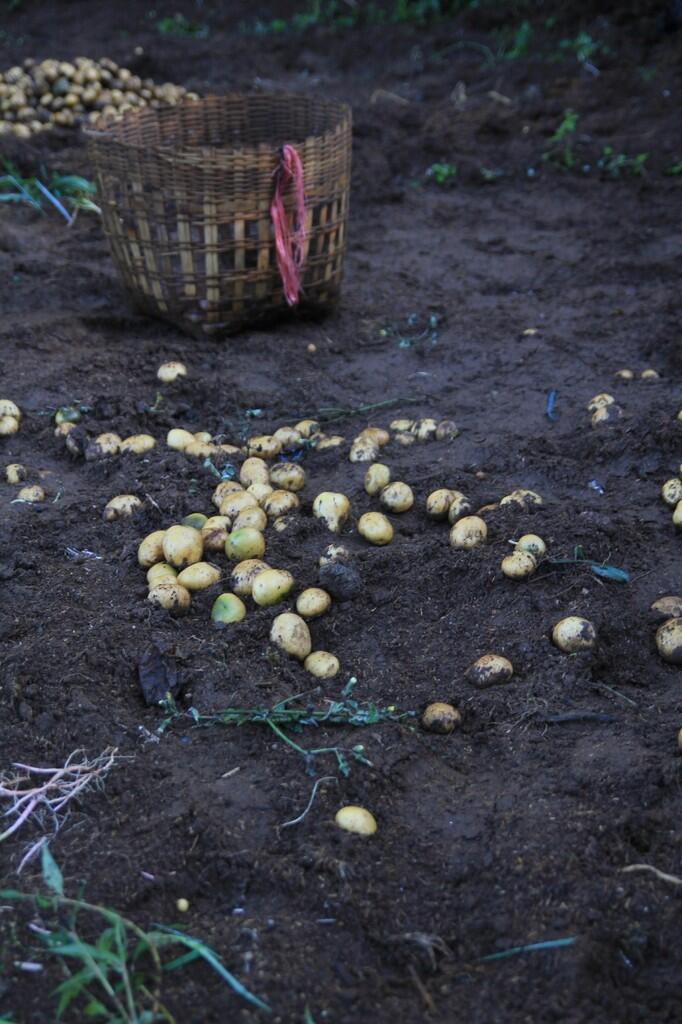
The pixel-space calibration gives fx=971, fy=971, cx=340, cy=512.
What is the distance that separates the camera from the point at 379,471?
3.26 metres

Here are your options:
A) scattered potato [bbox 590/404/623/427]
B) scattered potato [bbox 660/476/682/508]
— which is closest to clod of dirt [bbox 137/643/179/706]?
scattered potato [bbox 660/476/682/508]

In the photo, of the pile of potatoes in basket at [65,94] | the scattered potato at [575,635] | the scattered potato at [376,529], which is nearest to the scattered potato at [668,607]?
the scattered potato at [575,635]

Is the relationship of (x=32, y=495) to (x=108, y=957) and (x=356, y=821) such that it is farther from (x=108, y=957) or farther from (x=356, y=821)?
(x=108, y=957)

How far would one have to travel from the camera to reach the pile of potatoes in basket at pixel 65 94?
Result: 728 cm

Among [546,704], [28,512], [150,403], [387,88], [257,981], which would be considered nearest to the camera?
[257,981]

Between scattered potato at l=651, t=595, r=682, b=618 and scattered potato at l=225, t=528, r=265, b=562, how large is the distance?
44.8 inches

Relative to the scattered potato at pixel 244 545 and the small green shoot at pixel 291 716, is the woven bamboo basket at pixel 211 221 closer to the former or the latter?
the scattered potato at pixel 244 545

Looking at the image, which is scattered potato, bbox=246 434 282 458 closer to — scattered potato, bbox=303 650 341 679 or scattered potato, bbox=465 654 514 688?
scattered potato, bbox=303 650 341 679

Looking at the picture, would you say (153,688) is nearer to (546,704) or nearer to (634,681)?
(546,704)

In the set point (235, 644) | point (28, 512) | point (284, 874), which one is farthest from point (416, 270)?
point (284, 874)

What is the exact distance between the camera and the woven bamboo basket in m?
4.00

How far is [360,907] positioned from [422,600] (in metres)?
Result: 1.06

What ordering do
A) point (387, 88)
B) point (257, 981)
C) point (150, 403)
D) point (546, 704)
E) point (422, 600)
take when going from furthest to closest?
point (387, 88) → point (150, 403) → point (422, 600) → point (546, 704) → point (257, 981)

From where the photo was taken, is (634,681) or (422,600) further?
(422,600)
